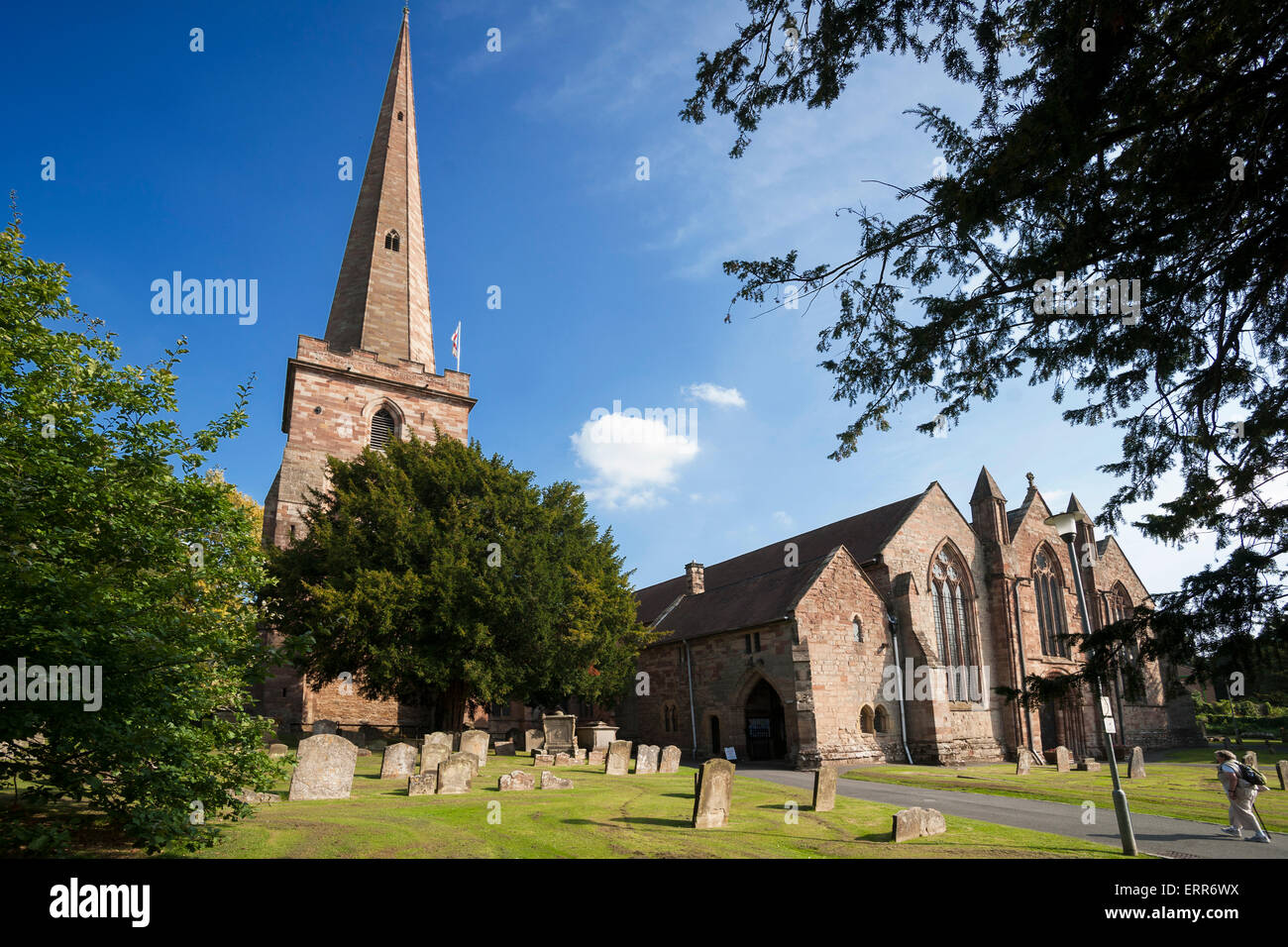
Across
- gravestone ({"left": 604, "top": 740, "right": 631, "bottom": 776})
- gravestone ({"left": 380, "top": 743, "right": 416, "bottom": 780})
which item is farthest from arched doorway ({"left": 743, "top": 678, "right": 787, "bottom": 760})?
gravestone ({"left": 380, "top": 743, "right": 416, "bottom": 780})

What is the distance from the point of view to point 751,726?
27969 millimetres

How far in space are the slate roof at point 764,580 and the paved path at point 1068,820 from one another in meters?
9.04

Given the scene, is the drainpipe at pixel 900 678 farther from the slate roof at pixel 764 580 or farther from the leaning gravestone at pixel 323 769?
the leaning gravestone at pixel 323 769

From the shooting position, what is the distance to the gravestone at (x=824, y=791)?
1336cm

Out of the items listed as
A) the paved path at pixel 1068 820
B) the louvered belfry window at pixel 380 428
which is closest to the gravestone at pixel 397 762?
the paved path at pixel 1068 820

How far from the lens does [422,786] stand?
13766 mm

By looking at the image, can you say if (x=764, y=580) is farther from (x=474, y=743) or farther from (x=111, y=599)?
(x=111, y=599)

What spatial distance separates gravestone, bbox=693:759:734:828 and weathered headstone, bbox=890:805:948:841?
8.70 feet

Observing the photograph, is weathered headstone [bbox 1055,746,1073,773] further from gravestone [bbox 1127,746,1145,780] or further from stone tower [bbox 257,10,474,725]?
stone tower [bbox 257,10,474,725]

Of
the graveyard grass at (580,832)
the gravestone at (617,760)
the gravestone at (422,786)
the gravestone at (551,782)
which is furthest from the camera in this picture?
the gravestone at (617,760)

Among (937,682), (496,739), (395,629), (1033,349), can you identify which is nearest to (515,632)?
(395,629)

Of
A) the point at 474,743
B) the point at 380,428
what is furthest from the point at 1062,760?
the point at 380,428
